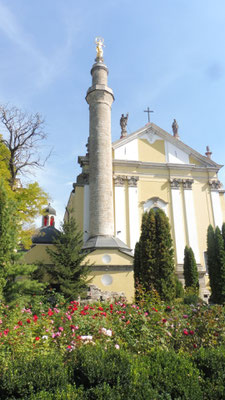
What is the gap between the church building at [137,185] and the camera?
21828mm

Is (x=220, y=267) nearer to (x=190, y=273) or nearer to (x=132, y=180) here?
A: (x=190, y=273)

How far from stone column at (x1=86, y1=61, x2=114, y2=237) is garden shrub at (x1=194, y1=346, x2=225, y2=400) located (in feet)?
54.0

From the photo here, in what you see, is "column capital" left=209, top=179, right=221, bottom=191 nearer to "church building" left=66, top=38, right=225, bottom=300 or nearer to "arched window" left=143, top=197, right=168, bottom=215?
"church building" left=66, top=38, right=225, bottom=300

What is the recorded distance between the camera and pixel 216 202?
88.0ft

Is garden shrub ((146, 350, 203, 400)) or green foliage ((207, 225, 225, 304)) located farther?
green foliage ((207, 225, 225, 304))

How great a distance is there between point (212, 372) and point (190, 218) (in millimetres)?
21827

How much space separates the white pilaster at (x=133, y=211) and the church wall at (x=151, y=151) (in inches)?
97.0

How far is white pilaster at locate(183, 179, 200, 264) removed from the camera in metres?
24.7

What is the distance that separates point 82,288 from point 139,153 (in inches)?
554

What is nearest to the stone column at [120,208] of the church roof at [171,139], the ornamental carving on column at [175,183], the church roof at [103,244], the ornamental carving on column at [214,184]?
the church roof at [103,244]

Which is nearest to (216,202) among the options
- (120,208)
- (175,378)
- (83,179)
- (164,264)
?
(120,208)

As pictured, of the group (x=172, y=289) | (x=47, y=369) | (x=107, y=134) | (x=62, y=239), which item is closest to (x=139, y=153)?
(x=107, y=134)

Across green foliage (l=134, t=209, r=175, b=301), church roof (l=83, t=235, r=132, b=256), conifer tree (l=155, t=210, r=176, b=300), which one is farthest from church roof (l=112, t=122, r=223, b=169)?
conifer tree (l=155, t=210, r=176, b=300)

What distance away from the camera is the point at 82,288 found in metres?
16.3
